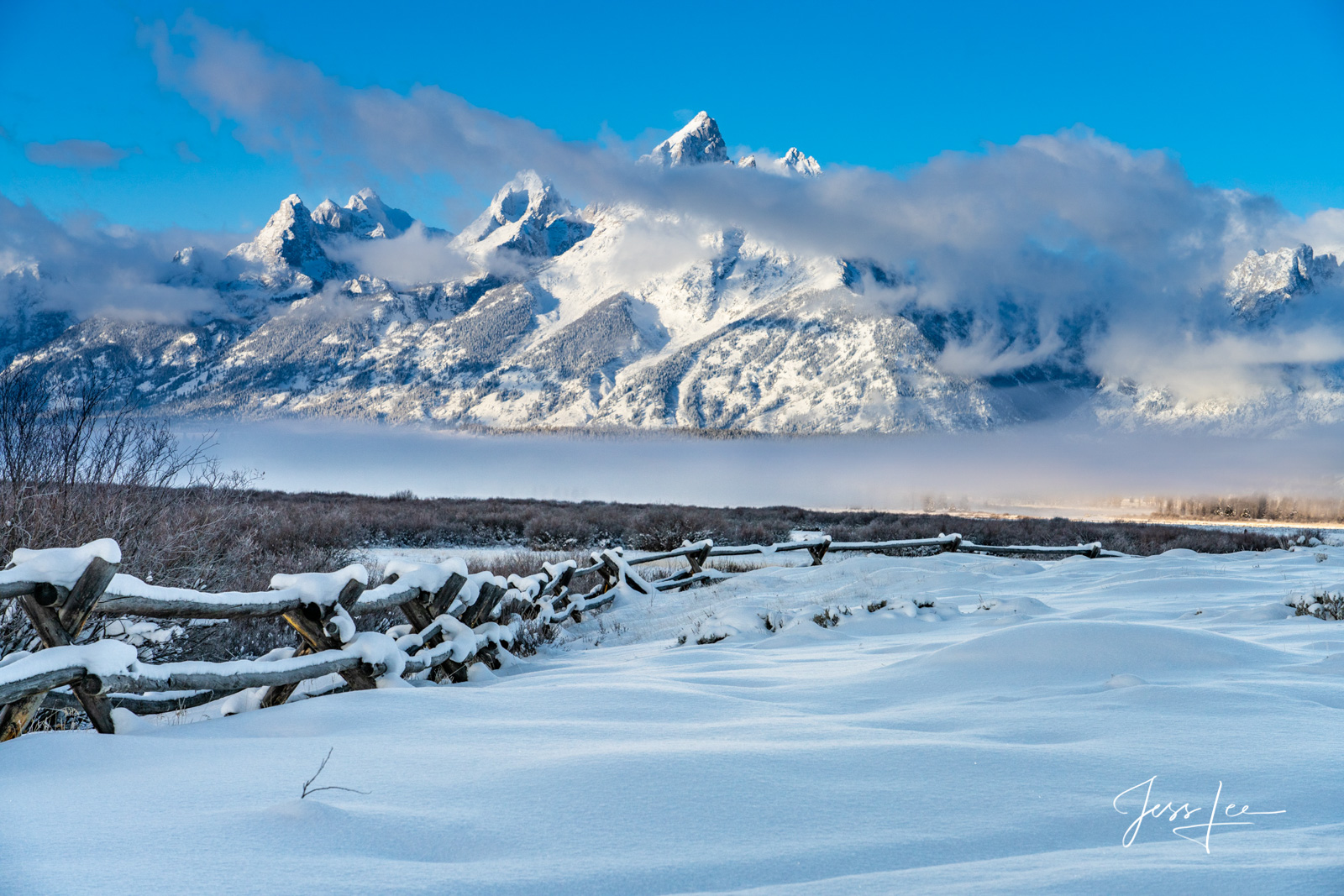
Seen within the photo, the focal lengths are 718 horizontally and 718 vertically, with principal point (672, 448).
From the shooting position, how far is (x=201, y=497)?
1081 cm

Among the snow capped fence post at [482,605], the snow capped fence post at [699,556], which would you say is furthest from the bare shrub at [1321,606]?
the snow capped fence post at [699,556]

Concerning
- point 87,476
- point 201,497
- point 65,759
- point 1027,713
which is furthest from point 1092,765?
point 201,497

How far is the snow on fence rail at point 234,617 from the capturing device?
2.98 metres

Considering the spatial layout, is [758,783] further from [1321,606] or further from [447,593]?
[1321,606]

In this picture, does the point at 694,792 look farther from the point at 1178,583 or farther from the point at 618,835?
the point at 1178,583

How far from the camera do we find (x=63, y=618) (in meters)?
3.08

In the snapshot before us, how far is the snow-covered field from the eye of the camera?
1729mm
